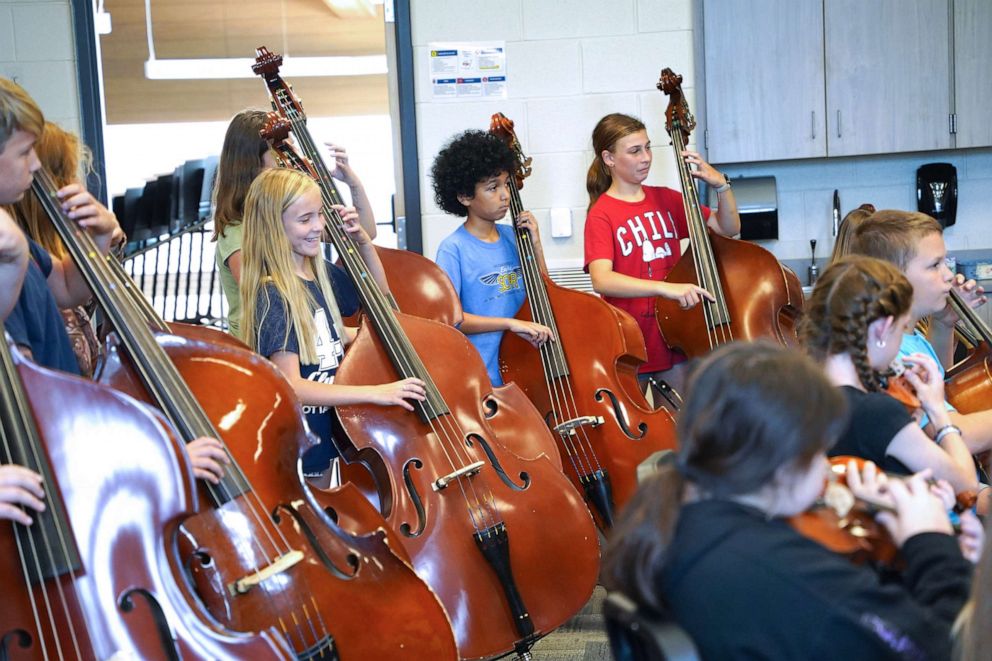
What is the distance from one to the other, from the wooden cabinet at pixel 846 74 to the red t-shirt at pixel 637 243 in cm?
112

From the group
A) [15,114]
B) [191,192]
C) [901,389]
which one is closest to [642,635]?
[901,389]

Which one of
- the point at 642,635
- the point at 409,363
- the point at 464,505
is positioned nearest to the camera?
the point at 642,635

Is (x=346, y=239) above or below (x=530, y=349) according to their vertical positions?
above

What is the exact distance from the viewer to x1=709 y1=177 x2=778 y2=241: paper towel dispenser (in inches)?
173

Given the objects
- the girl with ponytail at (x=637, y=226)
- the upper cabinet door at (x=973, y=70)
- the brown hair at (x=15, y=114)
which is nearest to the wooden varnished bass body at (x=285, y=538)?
the brown hair at (x=15, y=114)

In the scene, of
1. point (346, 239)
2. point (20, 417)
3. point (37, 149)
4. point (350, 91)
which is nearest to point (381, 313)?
point (346, 239)

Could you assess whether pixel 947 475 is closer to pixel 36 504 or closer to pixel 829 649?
pixel 829 649

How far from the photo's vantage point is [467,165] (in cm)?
316

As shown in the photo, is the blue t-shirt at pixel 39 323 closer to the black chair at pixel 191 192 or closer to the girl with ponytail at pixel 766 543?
the girl with ponytail at pixel 766 543

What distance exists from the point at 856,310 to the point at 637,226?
4.89 ft

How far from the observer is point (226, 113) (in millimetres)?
7871

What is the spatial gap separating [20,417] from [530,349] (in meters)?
1.55

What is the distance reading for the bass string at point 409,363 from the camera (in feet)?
7.03

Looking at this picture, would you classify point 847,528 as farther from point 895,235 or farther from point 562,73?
point 562,73
